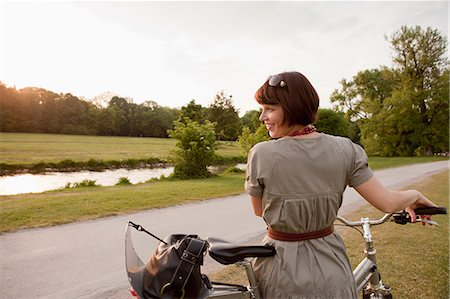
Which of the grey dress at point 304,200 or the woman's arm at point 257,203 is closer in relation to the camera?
the grey dress at point 304,200

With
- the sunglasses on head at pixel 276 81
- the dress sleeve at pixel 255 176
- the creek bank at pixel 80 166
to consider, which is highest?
the sunglasses on head at pixel 276 81

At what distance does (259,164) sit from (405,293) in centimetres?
346

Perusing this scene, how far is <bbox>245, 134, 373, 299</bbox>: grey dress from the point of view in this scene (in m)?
1.50

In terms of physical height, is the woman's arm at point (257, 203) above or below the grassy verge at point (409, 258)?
above

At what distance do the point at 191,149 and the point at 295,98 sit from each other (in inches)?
527

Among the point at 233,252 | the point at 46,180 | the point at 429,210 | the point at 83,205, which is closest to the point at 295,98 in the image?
the point at 233,252

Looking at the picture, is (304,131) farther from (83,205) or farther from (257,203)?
(83,205)

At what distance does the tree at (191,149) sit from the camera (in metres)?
14.9

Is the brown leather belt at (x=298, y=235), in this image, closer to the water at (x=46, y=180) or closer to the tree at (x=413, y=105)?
the water at (x=46, y=180)

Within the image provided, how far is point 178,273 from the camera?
1.39 metres

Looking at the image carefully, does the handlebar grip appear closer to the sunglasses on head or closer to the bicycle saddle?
the bicycle saddle

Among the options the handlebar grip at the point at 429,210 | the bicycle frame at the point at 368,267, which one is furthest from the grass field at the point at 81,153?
the handlebar grip at the point at 429,210

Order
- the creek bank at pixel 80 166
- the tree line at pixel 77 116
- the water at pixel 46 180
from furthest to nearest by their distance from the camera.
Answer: the tree line at pixel 77 116, the creek bank at pixel 80 166, the water at pixel 46 180

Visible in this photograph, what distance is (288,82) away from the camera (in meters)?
1.54
